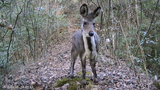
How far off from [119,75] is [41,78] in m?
3.00

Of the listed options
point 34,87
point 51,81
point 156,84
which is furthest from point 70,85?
point 156,84

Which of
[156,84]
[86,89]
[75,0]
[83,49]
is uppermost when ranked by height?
[75,0]

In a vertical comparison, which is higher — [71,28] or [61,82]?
[71,28]

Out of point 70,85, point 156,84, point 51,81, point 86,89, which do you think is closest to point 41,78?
point 51,81

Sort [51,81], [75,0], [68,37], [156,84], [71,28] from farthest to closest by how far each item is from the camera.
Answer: [75,0] → [71,28] → [68,37] → [51,81] → [156,84]

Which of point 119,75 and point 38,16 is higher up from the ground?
point 38,16

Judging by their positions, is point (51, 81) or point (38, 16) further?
point (38, 16)

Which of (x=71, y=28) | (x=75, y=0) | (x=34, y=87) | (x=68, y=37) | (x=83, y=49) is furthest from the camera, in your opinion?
(x=75, y=0)

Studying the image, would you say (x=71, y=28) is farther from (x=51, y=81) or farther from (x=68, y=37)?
(x=51, y=81)

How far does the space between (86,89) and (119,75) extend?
1629mm

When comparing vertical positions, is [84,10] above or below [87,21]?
above

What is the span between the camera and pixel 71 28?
14180mm

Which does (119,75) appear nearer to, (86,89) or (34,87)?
(86,89)

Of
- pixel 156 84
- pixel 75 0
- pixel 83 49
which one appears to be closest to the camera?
pixel 156 84
